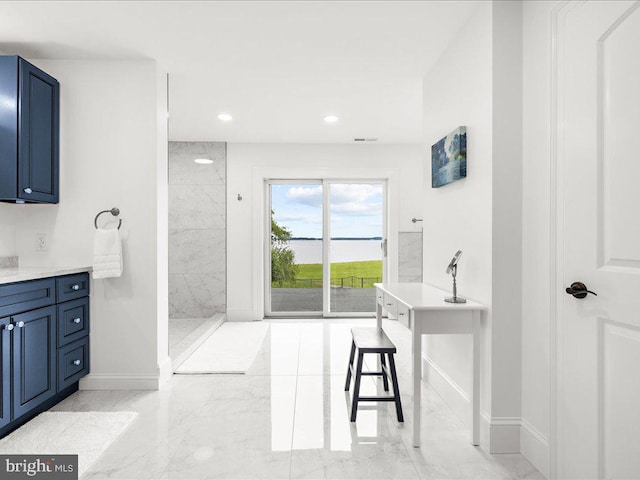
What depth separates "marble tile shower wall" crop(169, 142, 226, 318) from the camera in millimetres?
5375

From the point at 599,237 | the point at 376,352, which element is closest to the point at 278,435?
the point at 376,352

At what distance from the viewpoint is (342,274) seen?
18.3 feet

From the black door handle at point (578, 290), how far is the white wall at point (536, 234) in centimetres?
18

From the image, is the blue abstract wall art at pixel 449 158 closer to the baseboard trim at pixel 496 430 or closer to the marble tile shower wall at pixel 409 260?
the baseboard trim at pixel 496 430

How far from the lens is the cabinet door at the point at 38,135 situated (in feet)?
8.45

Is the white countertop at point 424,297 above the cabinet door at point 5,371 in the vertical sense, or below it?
above

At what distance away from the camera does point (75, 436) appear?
226 centimetres

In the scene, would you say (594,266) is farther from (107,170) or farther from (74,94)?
(74,94)

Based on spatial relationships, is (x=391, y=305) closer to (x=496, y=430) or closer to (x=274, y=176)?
(x=496, y=430)

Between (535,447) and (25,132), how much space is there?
3465 millimetres

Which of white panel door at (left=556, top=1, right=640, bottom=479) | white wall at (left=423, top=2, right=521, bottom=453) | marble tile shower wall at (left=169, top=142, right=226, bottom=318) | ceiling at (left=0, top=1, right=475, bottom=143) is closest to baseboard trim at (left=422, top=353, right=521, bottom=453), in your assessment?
white wall at (left=423, top=2, right=521, bottom=453)

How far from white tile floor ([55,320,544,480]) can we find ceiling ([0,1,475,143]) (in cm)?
243

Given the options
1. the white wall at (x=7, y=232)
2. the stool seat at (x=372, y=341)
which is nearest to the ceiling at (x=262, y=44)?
the white wall at (x=7, y=232)

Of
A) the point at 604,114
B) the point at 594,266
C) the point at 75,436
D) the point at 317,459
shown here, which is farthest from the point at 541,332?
the point at 75,436
